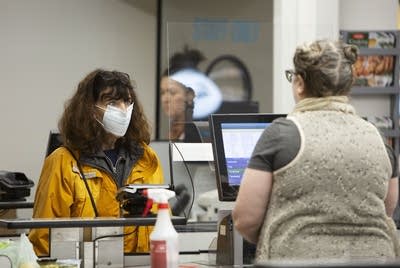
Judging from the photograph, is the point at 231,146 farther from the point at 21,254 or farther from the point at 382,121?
the point at 382,121

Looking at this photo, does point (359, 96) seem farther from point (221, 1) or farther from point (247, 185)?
point (247, 185)

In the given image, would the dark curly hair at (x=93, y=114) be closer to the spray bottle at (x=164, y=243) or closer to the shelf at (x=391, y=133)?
the spray bottle at (x=164, y=243)


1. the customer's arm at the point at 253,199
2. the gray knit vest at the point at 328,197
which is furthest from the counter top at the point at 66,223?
Answer: the gray knit vest at the point at 328,197

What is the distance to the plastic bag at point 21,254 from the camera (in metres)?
2.38

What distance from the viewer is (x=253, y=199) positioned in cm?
215

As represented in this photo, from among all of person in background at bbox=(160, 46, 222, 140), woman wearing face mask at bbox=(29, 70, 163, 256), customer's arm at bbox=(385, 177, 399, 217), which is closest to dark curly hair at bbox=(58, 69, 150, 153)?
woman wearing face mask at bbox=(29, 70, 163, 256)

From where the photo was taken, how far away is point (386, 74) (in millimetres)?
4875

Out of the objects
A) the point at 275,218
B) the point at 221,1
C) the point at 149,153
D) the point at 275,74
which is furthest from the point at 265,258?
the point at 221,1

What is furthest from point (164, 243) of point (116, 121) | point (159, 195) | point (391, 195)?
point (116, 121)

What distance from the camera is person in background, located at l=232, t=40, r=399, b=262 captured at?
2.12m

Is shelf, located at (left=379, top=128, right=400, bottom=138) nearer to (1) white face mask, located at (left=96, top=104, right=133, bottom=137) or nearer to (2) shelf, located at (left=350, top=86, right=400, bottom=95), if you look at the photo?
(2) shelf, located at (left=350, top=86, right=400, bottom=95)

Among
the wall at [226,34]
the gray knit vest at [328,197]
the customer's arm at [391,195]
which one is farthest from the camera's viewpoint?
the wall at [226,34]

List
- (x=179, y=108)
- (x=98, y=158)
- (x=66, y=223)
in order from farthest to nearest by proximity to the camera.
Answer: (x=179, y=108)
(x=98, y=158)
(x=66, y=223)

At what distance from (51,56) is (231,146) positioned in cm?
341
